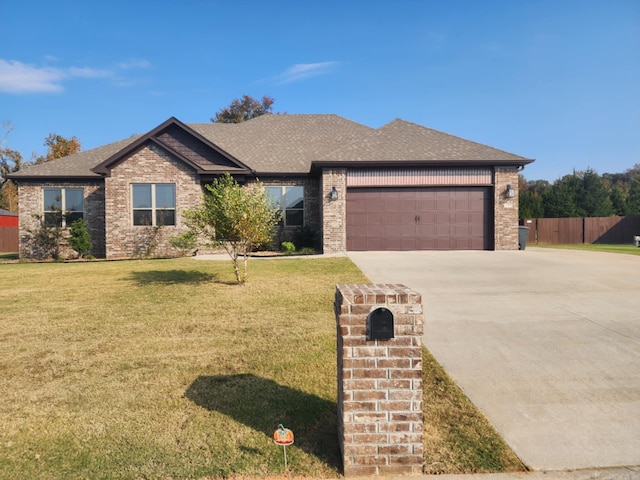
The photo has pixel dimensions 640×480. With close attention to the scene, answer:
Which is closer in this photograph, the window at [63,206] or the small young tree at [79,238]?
the small young tree at [79,238]

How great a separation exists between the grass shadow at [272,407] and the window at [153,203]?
13.2m

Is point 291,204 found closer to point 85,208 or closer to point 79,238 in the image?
point 79,238

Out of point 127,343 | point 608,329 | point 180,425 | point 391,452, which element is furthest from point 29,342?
point 608,329

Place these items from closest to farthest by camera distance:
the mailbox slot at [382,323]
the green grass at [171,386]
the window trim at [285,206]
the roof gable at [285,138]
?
the mailbox slot at [382,323]
the green grass at [171,386]
the window trim at [285,206]
the roof gable at [285,138]

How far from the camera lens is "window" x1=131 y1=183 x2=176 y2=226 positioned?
52.5ft

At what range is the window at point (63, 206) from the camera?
1719 cm

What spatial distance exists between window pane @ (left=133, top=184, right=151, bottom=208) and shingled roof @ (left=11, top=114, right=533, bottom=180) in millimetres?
1504

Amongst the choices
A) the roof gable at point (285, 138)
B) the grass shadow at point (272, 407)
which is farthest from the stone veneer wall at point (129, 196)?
the grass shadow at point (272, 407)

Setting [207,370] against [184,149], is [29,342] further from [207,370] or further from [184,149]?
[184,149]

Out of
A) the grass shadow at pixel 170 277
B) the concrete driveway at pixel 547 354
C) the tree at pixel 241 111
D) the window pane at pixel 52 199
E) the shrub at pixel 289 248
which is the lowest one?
the concrete driveway at pixel 547 354

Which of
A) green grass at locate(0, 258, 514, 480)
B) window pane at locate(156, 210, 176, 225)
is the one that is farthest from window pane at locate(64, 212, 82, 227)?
green grass at locate(0, 258, 514, 480)

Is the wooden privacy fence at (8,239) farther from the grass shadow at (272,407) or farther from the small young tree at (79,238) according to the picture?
the grass shadow at (272,407)

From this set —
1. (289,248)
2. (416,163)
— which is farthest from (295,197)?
(416,163)

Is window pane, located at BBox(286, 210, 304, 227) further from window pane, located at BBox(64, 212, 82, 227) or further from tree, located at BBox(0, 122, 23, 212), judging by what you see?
tree, located at BBox(0, 122, 23, 212)
